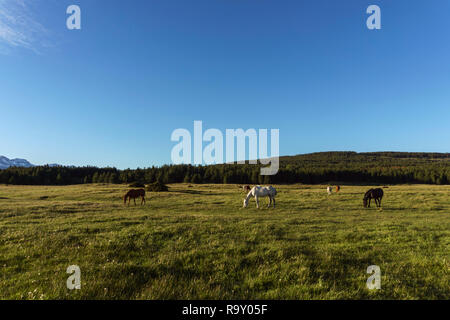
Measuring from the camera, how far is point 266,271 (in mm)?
6016

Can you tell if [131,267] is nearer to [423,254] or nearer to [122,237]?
[122,237]

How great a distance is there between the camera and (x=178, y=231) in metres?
10.9

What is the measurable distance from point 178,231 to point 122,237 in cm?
254

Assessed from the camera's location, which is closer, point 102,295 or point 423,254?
point 102,295

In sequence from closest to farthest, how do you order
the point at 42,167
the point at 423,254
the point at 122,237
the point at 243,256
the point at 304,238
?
the point at 243,256, the point at 423,254, the point at 122,237, the point at 304,238, the point at 42,167

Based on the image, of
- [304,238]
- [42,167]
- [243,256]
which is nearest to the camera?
[243,256]
